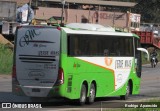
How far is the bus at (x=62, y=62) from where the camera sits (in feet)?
63.4

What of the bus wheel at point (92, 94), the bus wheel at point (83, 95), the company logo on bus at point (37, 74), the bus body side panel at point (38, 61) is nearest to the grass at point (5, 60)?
the bus wheel at point (92, 94)

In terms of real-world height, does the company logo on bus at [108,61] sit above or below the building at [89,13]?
above

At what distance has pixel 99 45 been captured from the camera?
Result: 21.8 metres

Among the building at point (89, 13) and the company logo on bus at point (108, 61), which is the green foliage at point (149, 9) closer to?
the building at point (89, 13)

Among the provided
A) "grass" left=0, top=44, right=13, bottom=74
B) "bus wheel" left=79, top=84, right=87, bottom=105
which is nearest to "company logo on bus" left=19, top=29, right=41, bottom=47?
"bus wheel" left=79, top=84, right=87, bottom=105

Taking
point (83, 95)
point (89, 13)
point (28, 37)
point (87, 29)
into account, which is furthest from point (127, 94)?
point (89, 13)

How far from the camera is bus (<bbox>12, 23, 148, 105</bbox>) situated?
19328mm

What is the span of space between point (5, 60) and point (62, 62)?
21963 millimetres

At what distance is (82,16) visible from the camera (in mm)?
81375

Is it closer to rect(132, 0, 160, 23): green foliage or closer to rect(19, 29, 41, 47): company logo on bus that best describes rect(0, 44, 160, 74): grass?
rect(19, 29, 41, 47): company logo on bus

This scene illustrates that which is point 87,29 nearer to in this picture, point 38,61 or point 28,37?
point 28,37

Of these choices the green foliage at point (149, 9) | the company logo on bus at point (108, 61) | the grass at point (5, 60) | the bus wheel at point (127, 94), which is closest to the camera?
the company logo on bus at point (108, 61)

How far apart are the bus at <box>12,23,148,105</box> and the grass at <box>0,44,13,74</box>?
1762cm

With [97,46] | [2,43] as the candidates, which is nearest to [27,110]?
[97,46]
